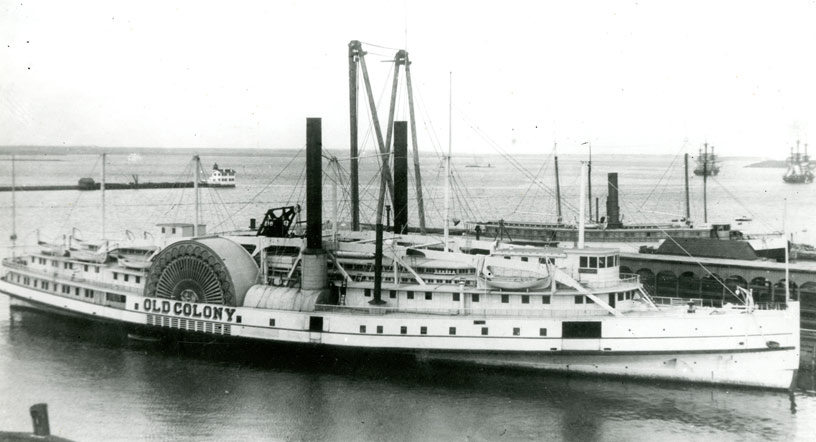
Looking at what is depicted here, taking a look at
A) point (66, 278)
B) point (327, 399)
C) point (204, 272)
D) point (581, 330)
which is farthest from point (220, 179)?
point (581, 330)

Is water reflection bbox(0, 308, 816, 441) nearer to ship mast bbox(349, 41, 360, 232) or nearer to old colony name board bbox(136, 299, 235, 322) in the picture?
old colony name board bbox(136, 299, 235, 322)

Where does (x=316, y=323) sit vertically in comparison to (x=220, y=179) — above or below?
below

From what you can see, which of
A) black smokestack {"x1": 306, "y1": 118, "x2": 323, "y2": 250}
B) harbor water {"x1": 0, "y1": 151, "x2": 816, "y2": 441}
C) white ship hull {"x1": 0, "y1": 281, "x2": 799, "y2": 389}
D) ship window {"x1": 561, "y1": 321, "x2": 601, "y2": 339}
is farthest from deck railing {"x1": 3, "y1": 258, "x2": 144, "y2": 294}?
ship window {"x1": 561, "y1": 321, "x2": 601, "y2": 339}

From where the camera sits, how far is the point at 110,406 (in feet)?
71.0

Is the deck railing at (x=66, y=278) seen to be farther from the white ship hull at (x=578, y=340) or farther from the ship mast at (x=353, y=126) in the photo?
the ship mast at (x=353, y=126)

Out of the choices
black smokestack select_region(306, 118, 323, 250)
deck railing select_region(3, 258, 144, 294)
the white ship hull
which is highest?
black smokestack select_region(306, 118, 323, 250)

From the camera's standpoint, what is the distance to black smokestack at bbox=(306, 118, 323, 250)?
26.7m

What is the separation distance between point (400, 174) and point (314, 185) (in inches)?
260

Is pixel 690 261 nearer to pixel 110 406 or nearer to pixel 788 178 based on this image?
pixel 110 406

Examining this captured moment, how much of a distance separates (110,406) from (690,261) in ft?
92.0

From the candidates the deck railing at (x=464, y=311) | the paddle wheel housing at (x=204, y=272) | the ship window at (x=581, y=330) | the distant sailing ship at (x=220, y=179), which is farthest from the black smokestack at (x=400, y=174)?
the distant sailing ship at (x=220, y=179)

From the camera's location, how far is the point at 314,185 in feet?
88.3

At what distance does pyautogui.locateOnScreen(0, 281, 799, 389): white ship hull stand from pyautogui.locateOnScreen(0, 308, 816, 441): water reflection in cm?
57

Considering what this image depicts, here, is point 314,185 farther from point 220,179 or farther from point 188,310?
point 220,179
